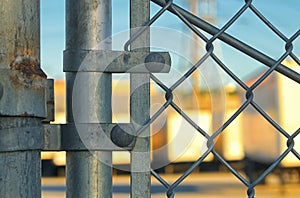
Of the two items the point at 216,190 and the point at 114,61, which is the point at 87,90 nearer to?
the point at 114,61

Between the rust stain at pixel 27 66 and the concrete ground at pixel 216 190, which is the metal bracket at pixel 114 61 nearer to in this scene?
the rust stain at pixel 27 66

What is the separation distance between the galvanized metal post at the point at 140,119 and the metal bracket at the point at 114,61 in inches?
0.4

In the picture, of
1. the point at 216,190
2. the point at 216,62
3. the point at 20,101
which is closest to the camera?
the point at 20,101

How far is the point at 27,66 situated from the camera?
2.08ft

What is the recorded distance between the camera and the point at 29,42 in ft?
2.10

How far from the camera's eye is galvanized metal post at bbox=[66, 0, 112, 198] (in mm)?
664

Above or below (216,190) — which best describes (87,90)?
above

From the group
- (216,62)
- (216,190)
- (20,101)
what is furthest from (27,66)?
(216,190)

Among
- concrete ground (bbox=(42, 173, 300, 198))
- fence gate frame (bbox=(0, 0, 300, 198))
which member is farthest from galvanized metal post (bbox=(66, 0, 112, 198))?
concrete ground (bbox=(42, 173, 300, 198))

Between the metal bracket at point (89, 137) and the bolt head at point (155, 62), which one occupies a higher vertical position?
the bolt head at point (155, 62)

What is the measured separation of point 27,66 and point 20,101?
43 mm

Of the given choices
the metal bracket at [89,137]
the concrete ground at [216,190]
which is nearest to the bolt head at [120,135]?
the metal bracket at [89,137]

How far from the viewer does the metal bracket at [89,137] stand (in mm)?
656

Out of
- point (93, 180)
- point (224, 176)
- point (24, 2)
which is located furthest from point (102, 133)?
point (224, 176)
